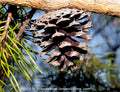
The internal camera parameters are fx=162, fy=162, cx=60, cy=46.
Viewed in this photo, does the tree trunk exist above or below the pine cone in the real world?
above

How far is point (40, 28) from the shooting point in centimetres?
22

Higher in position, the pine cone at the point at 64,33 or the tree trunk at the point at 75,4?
the tree trunk at the point at 75,4

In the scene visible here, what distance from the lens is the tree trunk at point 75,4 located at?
0.22 m

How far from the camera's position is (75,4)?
0.22 meters

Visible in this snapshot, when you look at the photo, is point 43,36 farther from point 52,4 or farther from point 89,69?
point 89,69

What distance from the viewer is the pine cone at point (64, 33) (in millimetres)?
203

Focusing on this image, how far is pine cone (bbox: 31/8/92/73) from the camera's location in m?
0.20

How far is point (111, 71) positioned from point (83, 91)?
0.11 metres

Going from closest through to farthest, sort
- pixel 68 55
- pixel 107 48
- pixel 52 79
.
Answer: pixel 68 55 → pixel 52 79 → pixel 107 48

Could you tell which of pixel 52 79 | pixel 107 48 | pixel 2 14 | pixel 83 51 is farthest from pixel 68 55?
pixel 107 48

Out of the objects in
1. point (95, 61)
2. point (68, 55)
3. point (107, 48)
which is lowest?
point (107, 48)

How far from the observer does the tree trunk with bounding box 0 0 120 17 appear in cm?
22

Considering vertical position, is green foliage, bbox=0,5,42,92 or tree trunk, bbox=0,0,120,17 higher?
tree trunk, bbox=0,0,120,17

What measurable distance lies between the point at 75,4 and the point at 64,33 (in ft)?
0.14
